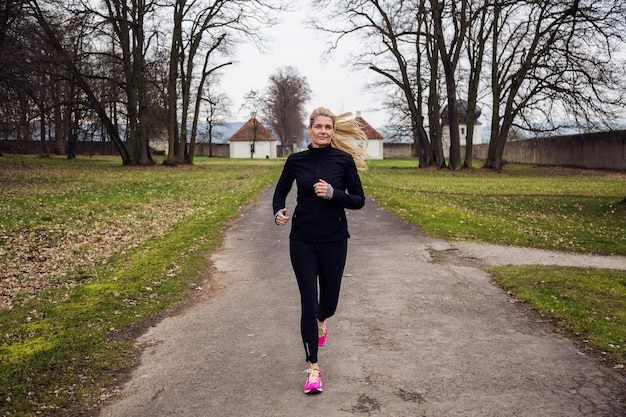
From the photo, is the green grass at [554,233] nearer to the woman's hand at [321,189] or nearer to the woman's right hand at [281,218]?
the woman's hand at [321,189]

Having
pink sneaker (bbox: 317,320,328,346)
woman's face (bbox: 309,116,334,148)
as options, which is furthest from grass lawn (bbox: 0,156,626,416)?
woman's face (bbox: 309,116,334,148)

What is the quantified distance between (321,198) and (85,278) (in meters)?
5.57

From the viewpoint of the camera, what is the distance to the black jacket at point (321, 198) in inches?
202

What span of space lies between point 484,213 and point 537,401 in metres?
14.5

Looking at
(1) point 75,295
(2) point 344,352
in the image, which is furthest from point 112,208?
(2) point 344,352

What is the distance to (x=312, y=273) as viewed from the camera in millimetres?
5133

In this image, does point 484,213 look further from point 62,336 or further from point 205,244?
point 62,336

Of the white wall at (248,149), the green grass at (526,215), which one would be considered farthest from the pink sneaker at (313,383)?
the white wall at (248,149)

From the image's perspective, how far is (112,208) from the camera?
58.9ft

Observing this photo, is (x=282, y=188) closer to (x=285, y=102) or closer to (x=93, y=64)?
(x=93, y=64)

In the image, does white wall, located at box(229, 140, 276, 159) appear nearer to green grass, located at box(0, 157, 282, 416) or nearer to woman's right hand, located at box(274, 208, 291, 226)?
green grass, located at box(0, 157, 282, 416)

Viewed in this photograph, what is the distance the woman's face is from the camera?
5.16 meters

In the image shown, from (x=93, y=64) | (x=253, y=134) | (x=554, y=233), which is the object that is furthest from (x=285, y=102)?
(x=554, y=233)

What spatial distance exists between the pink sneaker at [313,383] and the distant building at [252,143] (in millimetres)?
103859
